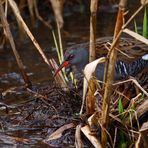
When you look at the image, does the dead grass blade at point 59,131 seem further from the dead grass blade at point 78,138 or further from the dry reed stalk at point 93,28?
the dry reed stalk at point 93,28

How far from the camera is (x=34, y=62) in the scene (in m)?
5.53

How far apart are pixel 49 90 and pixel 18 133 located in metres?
0.46

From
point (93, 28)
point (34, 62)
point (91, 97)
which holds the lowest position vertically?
point (34, 62)

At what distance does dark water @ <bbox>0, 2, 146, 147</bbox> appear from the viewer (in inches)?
146

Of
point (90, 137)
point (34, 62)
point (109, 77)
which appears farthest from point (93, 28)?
point (34, 62)

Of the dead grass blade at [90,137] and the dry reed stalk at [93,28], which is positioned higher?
the dry reed stalk at [93,28]

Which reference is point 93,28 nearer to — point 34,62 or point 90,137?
point 90,137

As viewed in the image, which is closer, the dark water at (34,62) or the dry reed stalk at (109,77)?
the dry reed stalk at (109,77)

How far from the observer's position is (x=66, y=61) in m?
4.47

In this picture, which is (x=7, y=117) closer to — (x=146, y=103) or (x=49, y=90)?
(x=49, y=90)

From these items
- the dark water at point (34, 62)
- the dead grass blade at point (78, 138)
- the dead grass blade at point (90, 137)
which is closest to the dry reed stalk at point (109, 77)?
the dead grass blade at point (90, 137)

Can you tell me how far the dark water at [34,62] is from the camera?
3.71 metres

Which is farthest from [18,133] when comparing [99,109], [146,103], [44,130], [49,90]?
[146,103]

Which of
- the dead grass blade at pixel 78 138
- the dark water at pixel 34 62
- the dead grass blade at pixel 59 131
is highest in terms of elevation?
the dead grass blade at pixel 78 138
